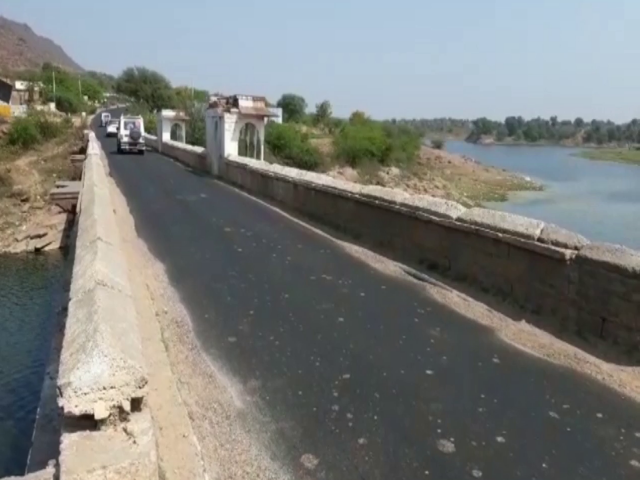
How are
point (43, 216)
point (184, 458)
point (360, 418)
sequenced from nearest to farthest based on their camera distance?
point (184, 458) < point (360, 418) < point (43, 216)

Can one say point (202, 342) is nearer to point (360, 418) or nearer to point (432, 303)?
point (360, 418)

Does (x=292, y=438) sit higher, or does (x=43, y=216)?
(x=292, y=438)

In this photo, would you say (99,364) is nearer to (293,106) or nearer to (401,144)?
(401,144)

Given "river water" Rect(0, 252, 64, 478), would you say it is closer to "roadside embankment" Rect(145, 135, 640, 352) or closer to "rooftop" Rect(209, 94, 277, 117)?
"roadside embankment" Rect(145, 135, 640, 352)

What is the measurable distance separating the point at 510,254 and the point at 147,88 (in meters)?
108

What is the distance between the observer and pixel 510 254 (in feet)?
22.3

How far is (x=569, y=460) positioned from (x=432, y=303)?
10.8 ft

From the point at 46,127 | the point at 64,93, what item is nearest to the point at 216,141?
the point at 46,127

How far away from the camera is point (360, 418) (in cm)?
426

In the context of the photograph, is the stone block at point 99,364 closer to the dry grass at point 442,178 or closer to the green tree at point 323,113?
the dry grass at point 442,178

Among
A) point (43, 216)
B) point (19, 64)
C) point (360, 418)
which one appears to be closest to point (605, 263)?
point (360, 418)

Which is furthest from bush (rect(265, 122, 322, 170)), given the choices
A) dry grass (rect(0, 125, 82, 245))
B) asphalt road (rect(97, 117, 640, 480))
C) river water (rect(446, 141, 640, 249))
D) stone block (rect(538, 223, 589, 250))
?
stone block (rect(538, 223, 589, 250))

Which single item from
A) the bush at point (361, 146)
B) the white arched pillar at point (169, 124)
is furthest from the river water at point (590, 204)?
the white arched pillar at point (169, 124)

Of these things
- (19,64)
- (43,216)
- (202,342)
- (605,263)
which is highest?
(19,64)
